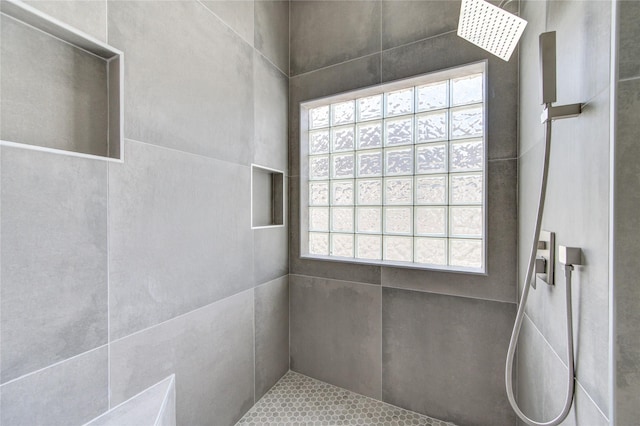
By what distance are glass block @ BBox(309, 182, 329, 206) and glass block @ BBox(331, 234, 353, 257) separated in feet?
0.84

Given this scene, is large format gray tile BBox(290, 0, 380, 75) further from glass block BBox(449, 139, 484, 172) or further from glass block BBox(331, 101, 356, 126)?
glass block BBox(449, 139, 484, 172)

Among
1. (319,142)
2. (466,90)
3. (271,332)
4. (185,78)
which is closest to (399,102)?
(466,90)

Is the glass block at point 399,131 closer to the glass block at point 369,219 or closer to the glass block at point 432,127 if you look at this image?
the glass block at point 432,127

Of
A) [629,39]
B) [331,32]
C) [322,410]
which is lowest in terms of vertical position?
[322,410]

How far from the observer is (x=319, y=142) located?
1863 mm

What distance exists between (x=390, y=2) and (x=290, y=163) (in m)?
1.15

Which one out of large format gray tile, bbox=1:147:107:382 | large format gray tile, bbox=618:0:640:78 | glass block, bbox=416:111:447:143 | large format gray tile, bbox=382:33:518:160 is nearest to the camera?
large format gray tile, bbox=618:0:640:78

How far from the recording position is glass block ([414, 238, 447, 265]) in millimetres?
1476

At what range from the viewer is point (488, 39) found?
100 centimetres

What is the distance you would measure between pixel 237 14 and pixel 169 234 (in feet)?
4.13

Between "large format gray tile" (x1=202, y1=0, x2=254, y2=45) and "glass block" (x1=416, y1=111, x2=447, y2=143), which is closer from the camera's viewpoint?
"large format gray tile" (x1=202, y1=0, x2=254, y2=45)

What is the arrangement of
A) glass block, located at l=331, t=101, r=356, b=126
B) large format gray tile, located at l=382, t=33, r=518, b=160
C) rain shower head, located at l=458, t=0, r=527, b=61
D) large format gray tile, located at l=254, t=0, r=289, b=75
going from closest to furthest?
rain shower head, located at l=458, t=0, r=527, b=61, large format gray tile, located at l=382, t=33, r=518, b=160, large format gray tile, located at l=254, t=0, r=289, b=75, glass block, located at l=331, t=101, r=356, b=126

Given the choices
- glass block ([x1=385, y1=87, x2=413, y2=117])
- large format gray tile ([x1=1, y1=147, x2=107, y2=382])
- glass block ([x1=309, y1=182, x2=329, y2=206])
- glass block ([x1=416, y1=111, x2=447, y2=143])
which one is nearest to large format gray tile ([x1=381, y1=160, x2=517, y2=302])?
glass block ([x1=416, y1=111, x2=447, y2=143])

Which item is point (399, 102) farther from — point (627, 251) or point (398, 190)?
point (627, 251)
